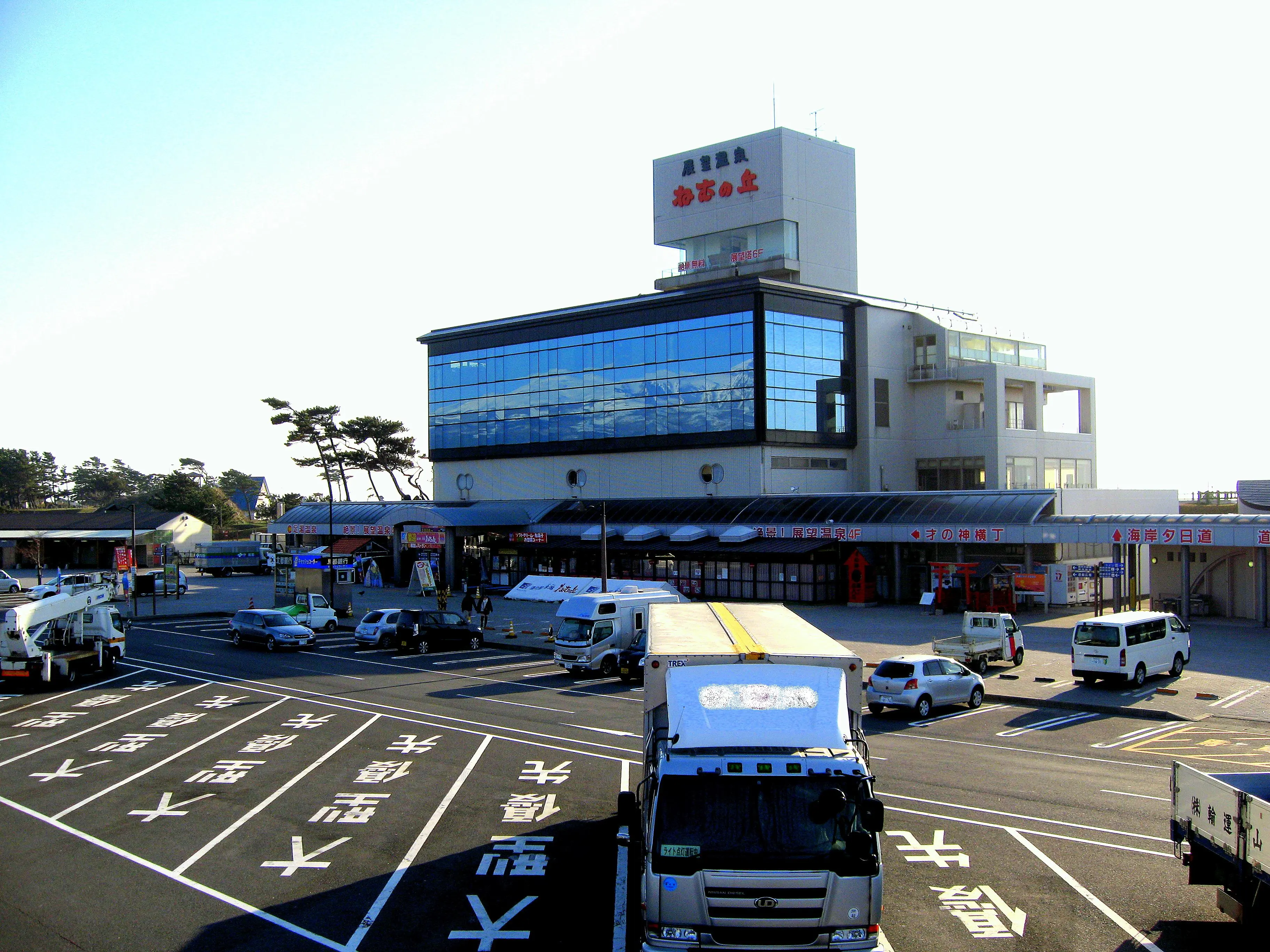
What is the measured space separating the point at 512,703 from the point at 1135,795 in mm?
A: 16397

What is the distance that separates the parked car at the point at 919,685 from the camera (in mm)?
26062

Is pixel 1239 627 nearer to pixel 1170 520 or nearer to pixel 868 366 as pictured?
pixel 1170 520

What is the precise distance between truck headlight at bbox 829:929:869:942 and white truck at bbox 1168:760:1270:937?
431 cm

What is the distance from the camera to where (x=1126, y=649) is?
29641 mm

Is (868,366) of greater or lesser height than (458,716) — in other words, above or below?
above

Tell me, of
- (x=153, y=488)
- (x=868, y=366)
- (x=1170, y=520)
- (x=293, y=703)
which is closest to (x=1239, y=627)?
(x=1170, y=520)

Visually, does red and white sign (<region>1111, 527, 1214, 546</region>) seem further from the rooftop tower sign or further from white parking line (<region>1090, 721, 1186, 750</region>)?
the rooftop tower sign

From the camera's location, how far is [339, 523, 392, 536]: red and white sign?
7712 centimetres

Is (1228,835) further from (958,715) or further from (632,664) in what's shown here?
(632,664)

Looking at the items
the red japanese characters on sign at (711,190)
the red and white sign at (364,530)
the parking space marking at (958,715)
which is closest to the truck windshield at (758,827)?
the parking space marking at (958,715)

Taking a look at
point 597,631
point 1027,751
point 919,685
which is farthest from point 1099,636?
point 597,631

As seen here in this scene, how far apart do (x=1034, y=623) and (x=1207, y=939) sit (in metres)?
36.9

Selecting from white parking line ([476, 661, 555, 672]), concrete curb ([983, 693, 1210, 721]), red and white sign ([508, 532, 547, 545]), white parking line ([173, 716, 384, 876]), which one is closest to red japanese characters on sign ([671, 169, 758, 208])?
red and white sign ([508, 532, 547, 545])

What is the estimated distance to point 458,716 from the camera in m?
26.1
